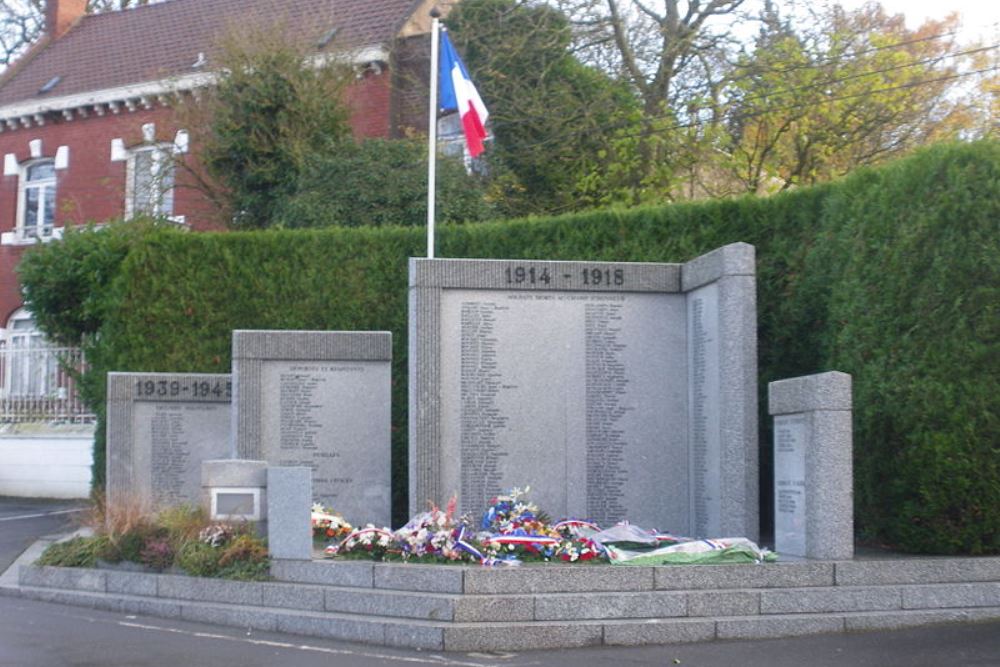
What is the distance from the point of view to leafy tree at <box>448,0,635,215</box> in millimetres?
23938

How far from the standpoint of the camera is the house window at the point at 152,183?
84.4 feet

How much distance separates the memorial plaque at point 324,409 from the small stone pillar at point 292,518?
3.17 m

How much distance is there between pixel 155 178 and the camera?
85.0 feet

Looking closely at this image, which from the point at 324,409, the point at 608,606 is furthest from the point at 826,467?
the point at 324,409

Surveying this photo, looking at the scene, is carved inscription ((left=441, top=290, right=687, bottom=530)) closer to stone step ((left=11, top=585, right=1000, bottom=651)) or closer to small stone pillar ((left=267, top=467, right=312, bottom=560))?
small stone pillar ((left=267, top=467, right=312, bottom=560))

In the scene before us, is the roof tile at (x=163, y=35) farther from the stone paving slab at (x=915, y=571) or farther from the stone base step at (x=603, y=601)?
the stone paving slab at (x=915, y=571)

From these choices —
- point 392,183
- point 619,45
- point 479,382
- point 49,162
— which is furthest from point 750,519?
point 49,162

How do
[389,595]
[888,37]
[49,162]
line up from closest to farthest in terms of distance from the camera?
[389,595] < [888,37] < [49,162]

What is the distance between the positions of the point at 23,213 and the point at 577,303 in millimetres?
22250

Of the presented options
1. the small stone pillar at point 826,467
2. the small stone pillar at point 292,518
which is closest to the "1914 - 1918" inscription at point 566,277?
the small stone pillar at point 826,467

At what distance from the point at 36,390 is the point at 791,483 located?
16.2 metres

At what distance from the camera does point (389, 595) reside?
9805 millimetres

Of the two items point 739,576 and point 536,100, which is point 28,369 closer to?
point 536,100

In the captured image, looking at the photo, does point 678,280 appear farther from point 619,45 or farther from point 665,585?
point 619,45
